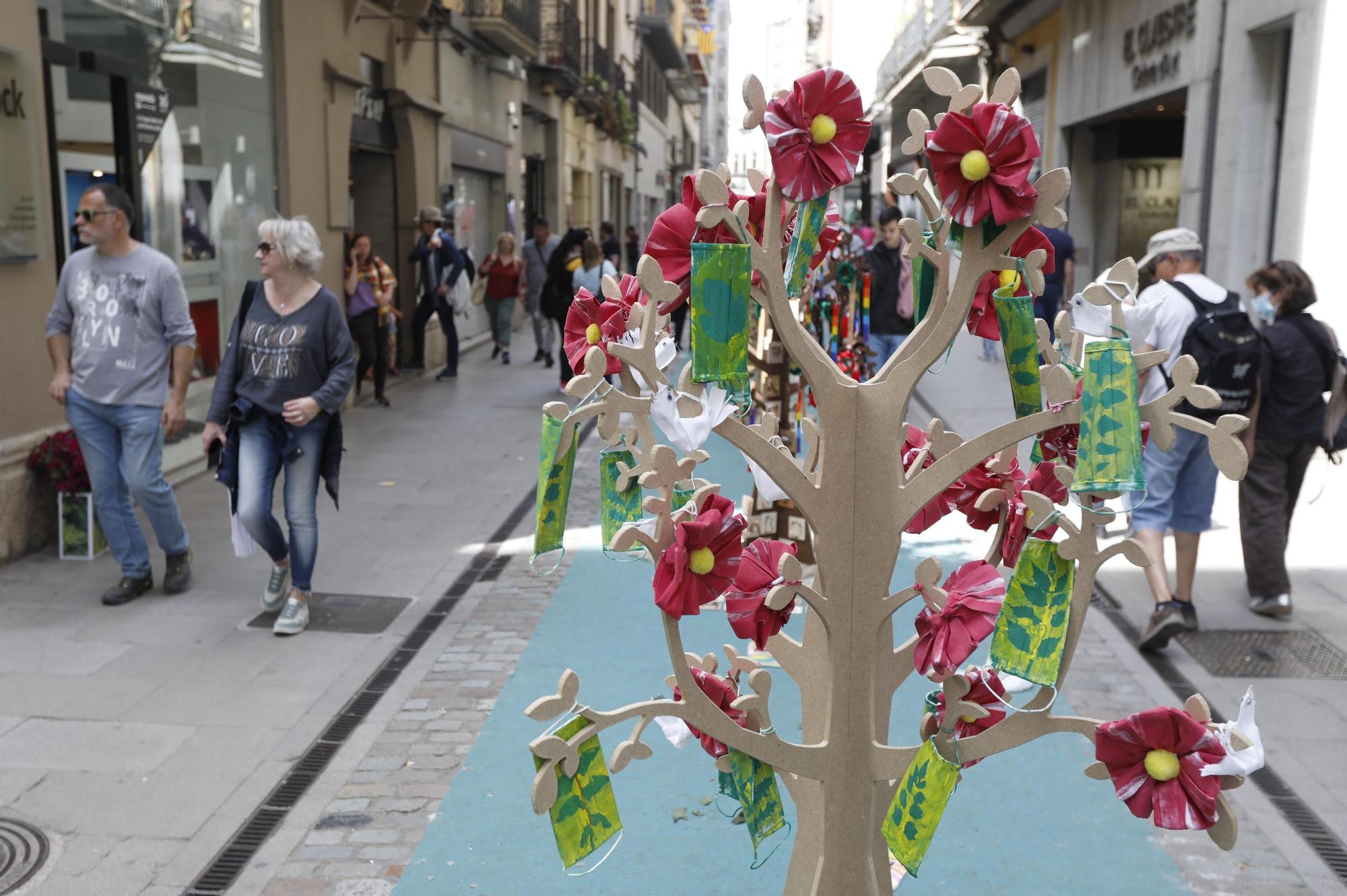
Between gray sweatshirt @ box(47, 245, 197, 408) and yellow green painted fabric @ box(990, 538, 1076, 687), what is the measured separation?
5052 millimetres

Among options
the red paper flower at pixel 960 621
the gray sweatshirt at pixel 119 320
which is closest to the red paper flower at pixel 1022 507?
the red paper flower at pixel 960 621

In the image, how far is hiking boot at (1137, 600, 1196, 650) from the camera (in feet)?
18.7

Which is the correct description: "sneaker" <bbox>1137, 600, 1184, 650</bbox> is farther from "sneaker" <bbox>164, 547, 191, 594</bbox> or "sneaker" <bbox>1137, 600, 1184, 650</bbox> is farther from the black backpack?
"sneaker" <bbox>164, 547, 191, 594</bbox>

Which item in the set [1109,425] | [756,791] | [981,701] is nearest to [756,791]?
[756,791]

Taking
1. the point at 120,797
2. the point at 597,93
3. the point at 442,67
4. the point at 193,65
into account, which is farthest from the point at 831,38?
the point at 120,797

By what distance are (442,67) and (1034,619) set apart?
1606 cm

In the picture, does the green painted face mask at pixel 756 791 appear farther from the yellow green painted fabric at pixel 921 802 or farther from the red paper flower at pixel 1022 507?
the red paper flower at pixel 1022 507

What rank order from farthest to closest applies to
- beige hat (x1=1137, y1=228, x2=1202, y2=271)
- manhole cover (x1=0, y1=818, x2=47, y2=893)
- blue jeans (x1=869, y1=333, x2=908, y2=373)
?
1. blue jeans (x1=869, y1=333, x2=908, y2=373)
2. beige hat (x1=1137, y1=228, x2=1202, y2=271)
3. manhole cover (x1=0, y1=818, x2=47, y2=893)

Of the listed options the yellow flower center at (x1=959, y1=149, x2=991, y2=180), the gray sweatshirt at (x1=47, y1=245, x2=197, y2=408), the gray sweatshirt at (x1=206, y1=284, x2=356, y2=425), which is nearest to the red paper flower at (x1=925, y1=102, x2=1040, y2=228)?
the yellow flower center at (x1=959, y1=149, x2=991, y2=180)

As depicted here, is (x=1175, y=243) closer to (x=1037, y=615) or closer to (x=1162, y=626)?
(x=1162, y=626)

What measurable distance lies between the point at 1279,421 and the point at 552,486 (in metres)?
4.82

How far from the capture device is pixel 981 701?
93.4 inches

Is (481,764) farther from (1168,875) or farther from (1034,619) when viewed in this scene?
(1034,619)

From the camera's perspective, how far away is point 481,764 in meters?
4.44
